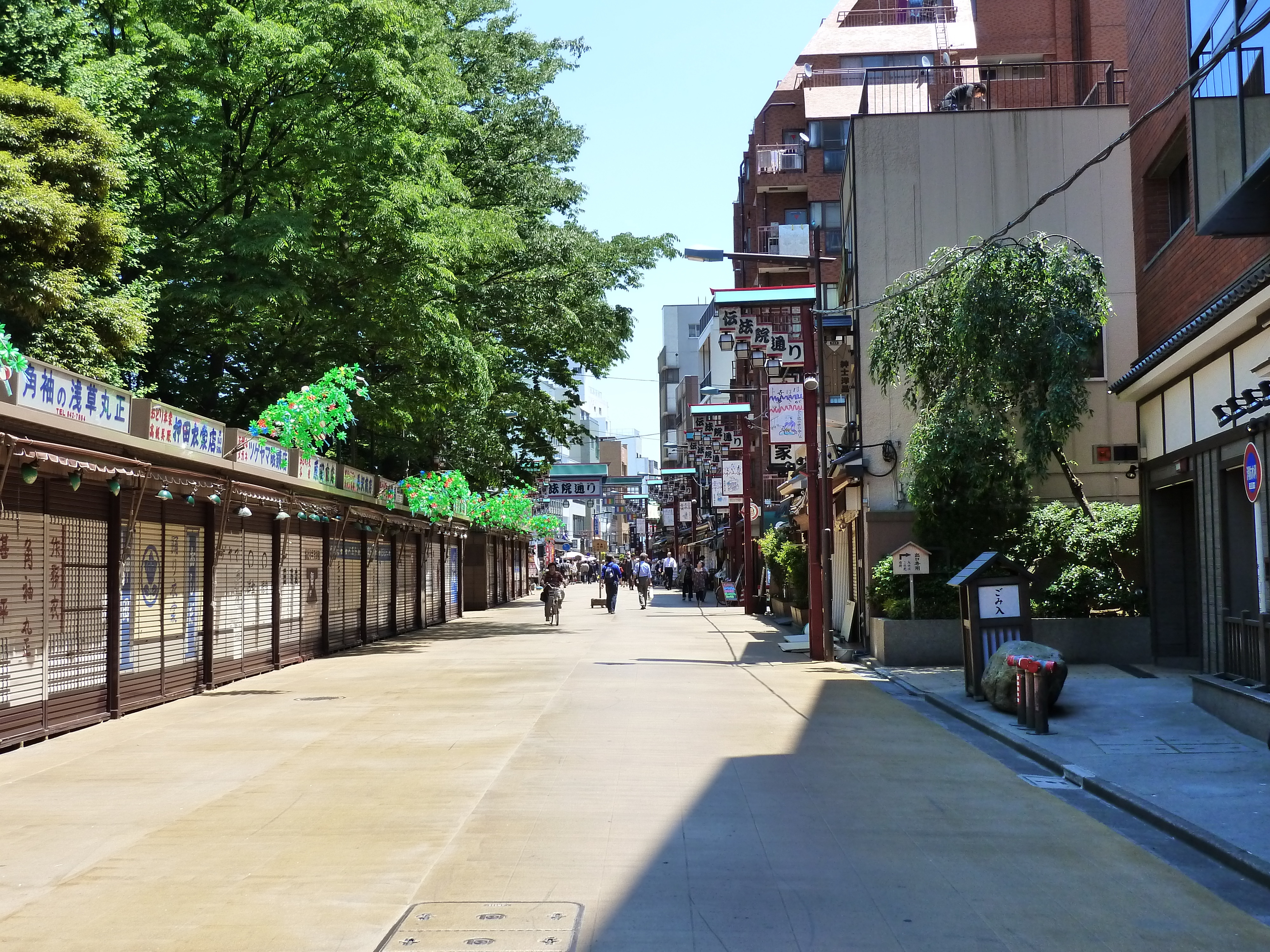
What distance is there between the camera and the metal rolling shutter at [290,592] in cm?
2242

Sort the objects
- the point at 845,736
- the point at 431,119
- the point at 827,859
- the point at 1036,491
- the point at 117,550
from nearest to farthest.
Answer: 1. the point at 827,859
2. the point at 845,736
3. the point at 117,550
4. the point at 1036,491
5. the point at 431,119

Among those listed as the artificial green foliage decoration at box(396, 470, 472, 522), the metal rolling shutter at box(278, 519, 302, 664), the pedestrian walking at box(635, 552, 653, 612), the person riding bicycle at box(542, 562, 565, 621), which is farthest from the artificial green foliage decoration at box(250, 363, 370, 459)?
the pedestrian walking at box(635, 552, 653, 612)

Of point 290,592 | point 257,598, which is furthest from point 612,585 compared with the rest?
point 257,598

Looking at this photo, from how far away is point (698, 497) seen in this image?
8088cm

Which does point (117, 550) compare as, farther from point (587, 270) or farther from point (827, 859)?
point (587, 270)

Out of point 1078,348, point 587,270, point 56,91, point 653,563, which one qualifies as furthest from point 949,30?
point 653,563

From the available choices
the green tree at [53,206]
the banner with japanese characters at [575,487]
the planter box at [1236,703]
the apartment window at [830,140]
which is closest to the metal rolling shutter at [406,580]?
the green tree at [53,206]

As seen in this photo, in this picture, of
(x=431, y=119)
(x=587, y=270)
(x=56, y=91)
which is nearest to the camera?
(x=56, y=91)

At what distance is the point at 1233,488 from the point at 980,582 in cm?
323

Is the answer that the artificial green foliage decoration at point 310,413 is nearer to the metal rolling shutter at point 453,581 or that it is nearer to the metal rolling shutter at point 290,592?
the metal rolling shutter at point 290,592

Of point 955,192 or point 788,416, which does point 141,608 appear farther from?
point 955,192

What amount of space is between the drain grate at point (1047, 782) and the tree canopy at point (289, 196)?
52.5ft

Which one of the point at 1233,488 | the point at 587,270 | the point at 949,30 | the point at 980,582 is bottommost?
the point at 980,582

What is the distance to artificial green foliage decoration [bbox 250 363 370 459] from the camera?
20.6 meters
